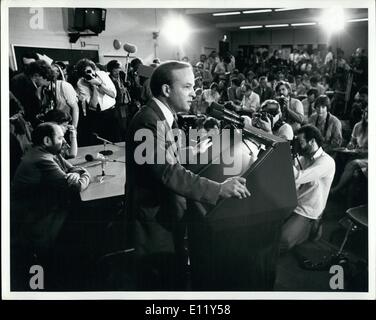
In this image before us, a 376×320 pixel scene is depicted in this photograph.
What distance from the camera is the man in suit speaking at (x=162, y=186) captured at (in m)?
1.95

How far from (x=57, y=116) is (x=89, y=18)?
0.61 metres

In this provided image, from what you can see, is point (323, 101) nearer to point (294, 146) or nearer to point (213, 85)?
point (294, 146)

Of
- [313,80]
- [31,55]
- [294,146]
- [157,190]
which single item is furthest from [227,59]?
[31,55]

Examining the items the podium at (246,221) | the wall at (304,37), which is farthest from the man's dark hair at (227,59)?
the podium at (246,221)

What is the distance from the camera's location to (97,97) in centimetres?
219

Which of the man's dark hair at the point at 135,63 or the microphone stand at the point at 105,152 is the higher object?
the man's dark hair at the point at 135,63

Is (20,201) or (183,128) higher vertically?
(183,128)

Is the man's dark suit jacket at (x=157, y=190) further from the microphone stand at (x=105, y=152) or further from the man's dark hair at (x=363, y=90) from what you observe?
the man's dark hair at (x=363, y=90)

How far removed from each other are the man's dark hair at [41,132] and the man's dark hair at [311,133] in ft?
4.88

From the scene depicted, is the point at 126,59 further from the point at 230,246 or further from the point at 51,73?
the point at 230,246

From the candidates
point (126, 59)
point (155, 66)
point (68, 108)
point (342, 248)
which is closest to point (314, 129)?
point (342, 248)

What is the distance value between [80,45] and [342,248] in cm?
201

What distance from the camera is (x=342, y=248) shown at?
212 cm
